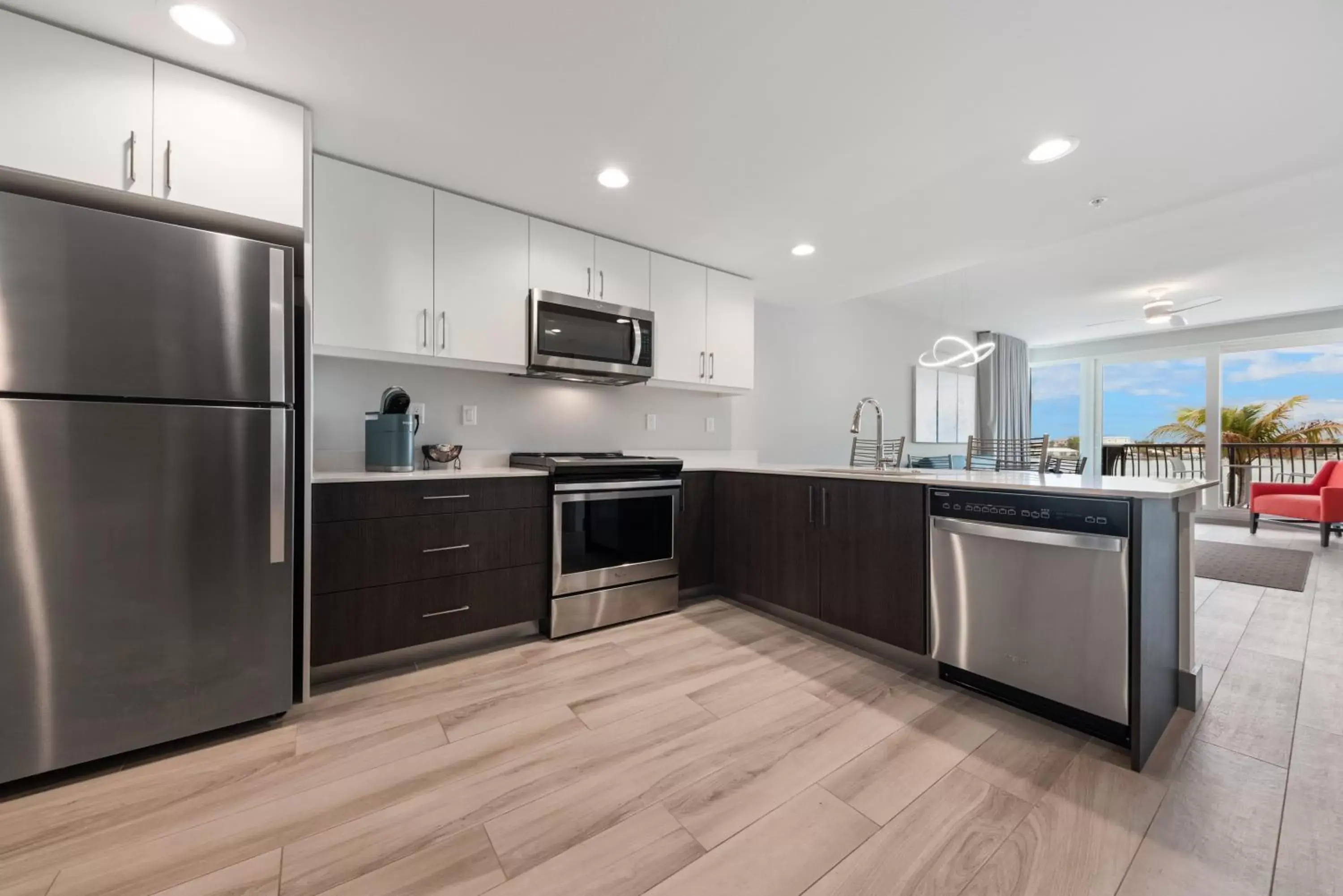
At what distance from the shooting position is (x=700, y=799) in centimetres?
145

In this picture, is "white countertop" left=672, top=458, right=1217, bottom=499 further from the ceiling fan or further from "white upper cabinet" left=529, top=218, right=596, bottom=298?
the ceiling fan

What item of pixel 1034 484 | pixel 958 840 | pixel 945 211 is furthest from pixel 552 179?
pixel 958 840

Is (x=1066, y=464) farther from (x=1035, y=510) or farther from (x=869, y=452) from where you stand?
(x=1035, y=510)

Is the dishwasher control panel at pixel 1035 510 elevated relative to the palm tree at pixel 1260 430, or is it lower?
lower

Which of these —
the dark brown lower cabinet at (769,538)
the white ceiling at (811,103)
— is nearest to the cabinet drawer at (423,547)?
the dark brown lower cabinet at (769,538)

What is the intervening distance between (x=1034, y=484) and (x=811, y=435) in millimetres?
3313

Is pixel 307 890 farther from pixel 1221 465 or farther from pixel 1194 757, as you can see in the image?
pixel 1221 465

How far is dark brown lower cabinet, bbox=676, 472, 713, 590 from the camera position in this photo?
3160 millimetres

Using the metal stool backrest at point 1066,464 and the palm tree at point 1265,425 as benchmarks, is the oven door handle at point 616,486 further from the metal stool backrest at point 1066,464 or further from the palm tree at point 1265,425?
the palm tree at point 1265,425

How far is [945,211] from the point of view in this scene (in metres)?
2.88

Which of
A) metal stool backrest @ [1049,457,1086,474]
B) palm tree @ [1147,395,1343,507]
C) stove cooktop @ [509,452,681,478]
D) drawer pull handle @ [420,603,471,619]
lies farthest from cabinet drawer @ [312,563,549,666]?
palm tree @ [1147,395,1343,507]

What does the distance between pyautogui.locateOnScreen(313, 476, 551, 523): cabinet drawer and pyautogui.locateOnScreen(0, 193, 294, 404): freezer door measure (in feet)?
1.57

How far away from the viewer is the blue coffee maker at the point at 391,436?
7.86ft

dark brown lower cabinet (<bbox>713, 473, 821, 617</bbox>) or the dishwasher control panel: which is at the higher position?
the dishwasher control panel
